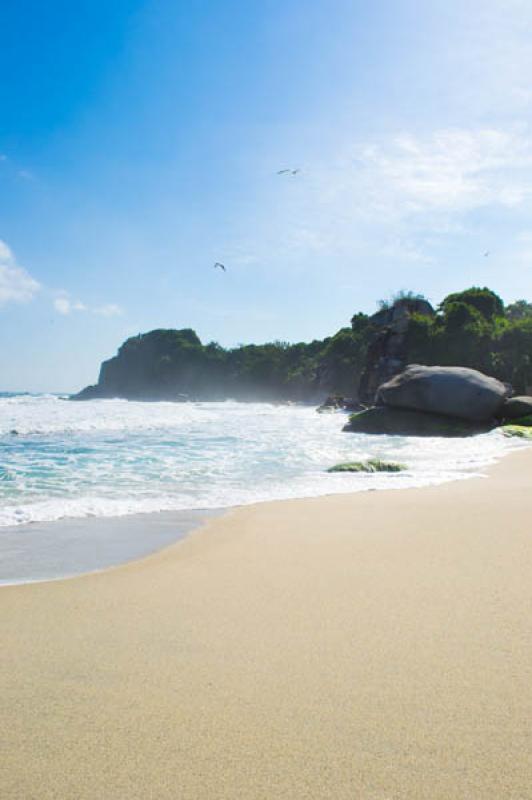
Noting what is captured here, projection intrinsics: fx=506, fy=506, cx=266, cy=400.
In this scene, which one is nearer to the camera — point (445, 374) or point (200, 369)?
point (445, 374)

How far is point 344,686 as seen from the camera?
2.15m

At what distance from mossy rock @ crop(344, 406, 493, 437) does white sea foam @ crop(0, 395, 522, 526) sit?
1893 millimetres

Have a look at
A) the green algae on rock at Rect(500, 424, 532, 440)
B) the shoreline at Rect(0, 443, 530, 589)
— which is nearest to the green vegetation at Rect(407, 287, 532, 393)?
the green algae on rock at Rect(500, 424, 532, 440)

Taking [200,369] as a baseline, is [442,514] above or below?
below

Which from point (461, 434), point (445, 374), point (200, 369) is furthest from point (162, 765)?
point (200, 369)

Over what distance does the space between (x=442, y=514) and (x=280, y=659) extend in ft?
12.1

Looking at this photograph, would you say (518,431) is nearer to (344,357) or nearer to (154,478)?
(154,478)

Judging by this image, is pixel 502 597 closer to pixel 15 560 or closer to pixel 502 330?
pixel 15 560

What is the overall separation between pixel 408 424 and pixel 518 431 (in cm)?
422

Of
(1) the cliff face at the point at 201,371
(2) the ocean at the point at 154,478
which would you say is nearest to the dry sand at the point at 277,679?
(2) the ocean at the point at 154,478

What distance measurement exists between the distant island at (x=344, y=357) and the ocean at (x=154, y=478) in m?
20.4

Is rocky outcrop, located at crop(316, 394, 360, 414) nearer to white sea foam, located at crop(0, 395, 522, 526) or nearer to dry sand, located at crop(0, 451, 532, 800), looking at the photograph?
white sea foam, located at crop(0, 395, 522, 526)

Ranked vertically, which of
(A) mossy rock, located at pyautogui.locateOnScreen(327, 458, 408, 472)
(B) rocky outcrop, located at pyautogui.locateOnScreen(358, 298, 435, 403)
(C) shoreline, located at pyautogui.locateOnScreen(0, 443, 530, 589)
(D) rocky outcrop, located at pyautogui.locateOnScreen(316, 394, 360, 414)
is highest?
(B) rocky outcrop, located at pyautogui.locateOnScreen(358, 298, 435, 403)

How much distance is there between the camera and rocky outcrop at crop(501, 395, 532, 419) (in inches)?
781
